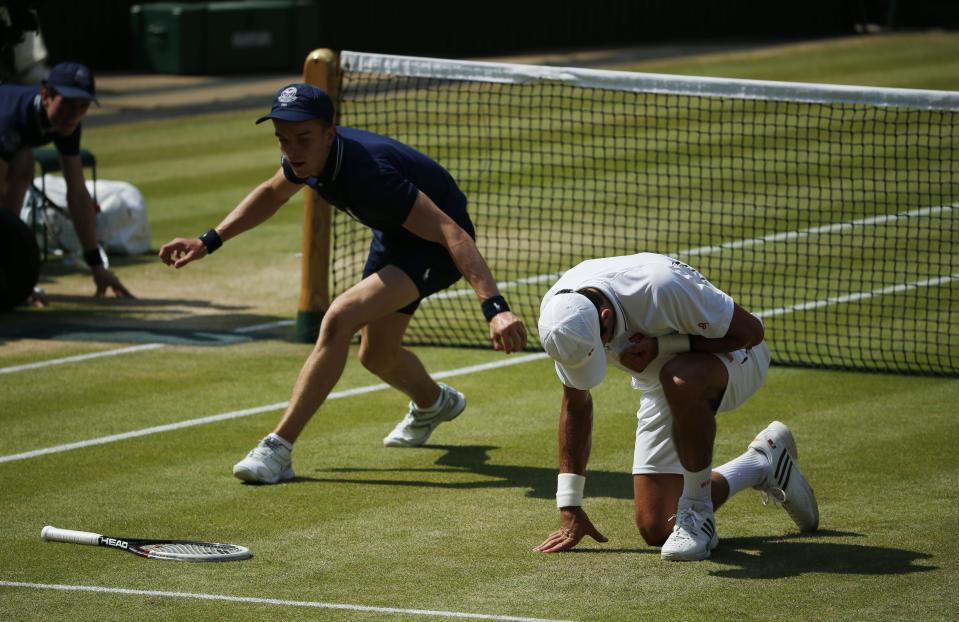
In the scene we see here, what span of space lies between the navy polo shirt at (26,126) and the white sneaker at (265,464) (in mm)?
5098

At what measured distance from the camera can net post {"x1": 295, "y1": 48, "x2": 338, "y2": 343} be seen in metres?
11.4

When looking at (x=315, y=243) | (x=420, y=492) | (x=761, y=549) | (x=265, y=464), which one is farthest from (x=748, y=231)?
(x=761, y=549)

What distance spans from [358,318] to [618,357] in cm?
179

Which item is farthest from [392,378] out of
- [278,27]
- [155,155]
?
[278,27]

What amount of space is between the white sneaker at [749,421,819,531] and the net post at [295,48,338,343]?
4880 mm

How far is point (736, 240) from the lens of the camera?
15.0 m

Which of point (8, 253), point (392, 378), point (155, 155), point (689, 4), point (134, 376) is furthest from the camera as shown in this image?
point (689, 4)

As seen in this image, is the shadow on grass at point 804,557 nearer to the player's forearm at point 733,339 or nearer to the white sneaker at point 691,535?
the white sneaker at point 691,535

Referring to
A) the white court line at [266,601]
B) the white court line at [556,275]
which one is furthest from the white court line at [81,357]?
the white court line at [266,601]

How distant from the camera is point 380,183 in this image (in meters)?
8.06

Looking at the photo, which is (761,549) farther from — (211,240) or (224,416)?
(224,416)

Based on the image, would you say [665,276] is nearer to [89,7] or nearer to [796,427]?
[796,427]

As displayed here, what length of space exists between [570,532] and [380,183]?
2131 mm

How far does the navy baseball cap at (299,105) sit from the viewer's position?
7.87m
